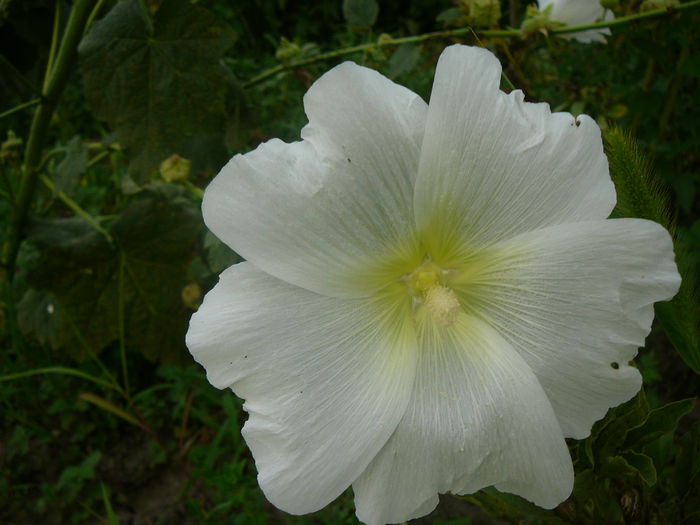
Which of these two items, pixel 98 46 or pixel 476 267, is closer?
pixel 476 267

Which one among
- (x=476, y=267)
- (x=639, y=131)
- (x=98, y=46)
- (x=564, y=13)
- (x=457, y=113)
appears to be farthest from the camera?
(x=639, y=131)

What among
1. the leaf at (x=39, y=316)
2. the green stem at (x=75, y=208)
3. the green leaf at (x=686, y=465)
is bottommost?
the leaf at (x=39, y=316)

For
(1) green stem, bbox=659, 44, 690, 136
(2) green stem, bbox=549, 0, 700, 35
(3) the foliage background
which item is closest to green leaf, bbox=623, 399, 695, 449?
(3) the foliage background

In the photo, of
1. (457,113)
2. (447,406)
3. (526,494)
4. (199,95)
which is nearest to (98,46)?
(199,95)

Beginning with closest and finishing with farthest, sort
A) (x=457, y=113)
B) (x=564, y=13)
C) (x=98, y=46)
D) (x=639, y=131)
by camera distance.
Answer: (x=457, y=113)
(x=564, y=13)
(x=98, y=46)
(x=639, y=131)

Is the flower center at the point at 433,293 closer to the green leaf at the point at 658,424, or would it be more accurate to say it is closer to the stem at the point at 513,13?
the green leaf at the point at 658,424

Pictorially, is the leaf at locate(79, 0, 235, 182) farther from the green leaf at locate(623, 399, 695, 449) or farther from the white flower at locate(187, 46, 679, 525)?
the green leaf at locate(623, 399, 695, 449)

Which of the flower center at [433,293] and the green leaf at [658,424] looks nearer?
the flower center at [433,293]

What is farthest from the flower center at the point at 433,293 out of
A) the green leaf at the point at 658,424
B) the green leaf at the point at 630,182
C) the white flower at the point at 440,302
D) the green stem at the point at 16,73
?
the green stem at the point at 16,73

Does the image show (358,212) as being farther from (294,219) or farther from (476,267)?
(476,267)
